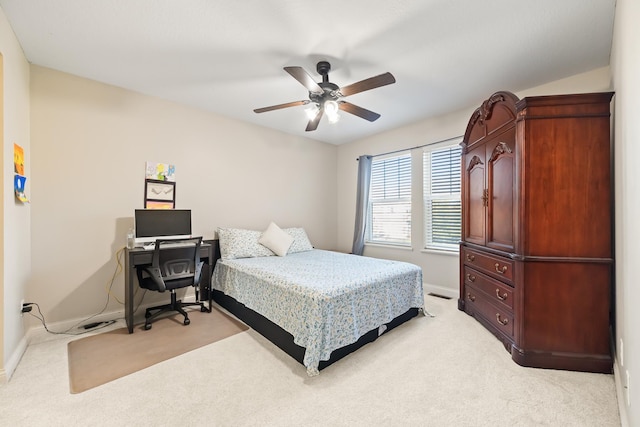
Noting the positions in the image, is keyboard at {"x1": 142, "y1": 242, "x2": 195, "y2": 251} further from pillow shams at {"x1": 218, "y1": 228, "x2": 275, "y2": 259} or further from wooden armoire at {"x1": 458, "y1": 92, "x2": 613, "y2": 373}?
wooden armoire at {"x1": 458, "y1": 92, "x2": 613, "y2": 373}

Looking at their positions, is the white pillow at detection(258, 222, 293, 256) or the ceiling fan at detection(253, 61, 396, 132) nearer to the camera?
the ceiling fan at detection(253, 61, 396, 132)

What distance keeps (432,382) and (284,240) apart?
2431 mm

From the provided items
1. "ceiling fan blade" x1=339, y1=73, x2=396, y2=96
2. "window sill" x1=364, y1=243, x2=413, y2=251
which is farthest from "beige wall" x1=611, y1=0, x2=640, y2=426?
"window sill" x1=364, y1=243, x2=413, y2=251

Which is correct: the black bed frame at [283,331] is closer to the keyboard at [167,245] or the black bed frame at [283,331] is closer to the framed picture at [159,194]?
the keyboard at [167,245]

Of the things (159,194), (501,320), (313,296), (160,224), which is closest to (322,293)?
(313,296)

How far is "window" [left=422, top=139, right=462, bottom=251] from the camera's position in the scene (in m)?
3.60

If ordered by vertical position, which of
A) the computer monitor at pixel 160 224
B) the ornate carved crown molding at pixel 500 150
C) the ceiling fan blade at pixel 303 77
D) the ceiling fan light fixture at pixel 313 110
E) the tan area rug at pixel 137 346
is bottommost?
the tan area rug at pixel 137 346

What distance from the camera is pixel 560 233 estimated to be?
1982 mm

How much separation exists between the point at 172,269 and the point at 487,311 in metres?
3.18

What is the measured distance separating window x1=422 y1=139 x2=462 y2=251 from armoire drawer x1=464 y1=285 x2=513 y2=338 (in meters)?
0.84

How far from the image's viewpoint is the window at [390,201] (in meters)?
4.17

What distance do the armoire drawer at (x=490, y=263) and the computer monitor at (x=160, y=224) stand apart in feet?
10.7

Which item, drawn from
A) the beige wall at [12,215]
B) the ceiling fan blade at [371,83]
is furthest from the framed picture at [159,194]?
the ceiling fan blade at [371,83]

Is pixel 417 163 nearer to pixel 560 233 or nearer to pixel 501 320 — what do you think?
pixel 560 233
